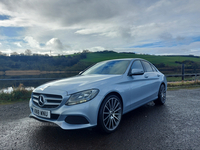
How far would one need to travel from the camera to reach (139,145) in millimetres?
2678

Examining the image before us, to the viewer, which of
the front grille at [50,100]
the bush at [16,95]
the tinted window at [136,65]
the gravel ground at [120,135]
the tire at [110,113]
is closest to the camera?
the gravel ground at [120,135]

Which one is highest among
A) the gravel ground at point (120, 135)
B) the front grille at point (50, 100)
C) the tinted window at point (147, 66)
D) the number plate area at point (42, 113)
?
the tinted window at point (147, 66)

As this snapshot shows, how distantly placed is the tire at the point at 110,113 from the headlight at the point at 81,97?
0.32m

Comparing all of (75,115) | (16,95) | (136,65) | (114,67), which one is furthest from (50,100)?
(16,95)

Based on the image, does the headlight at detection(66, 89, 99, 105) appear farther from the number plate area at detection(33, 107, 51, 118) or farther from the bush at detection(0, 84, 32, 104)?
the bush at detection(0, 84, 32, 104)

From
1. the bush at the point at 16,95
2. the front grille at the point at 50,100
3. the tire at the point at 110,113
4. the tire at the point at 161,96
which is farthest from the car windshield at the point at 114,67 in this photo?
the bush at the point at 16,95

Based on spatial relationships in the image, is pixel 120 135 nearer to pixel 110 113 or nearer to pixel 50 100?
pixel 110 113

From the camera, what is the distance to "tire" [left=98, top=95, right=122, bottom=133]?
9.63ft

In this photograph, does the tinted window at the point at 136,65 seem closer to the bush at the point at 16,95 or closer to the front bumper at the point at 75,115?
the front bumper at the point at 75,115

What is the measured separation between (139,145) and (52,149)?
1494mm

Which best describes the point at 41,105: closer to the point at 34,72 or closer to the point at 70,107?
the point at 70,107

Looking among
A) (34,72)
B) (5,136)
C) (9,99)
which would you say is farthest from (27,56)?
(5,136)

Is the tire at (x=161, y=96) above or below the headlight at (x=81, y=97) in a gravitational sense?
below

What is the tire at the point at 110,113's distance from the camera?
9.63 ft
